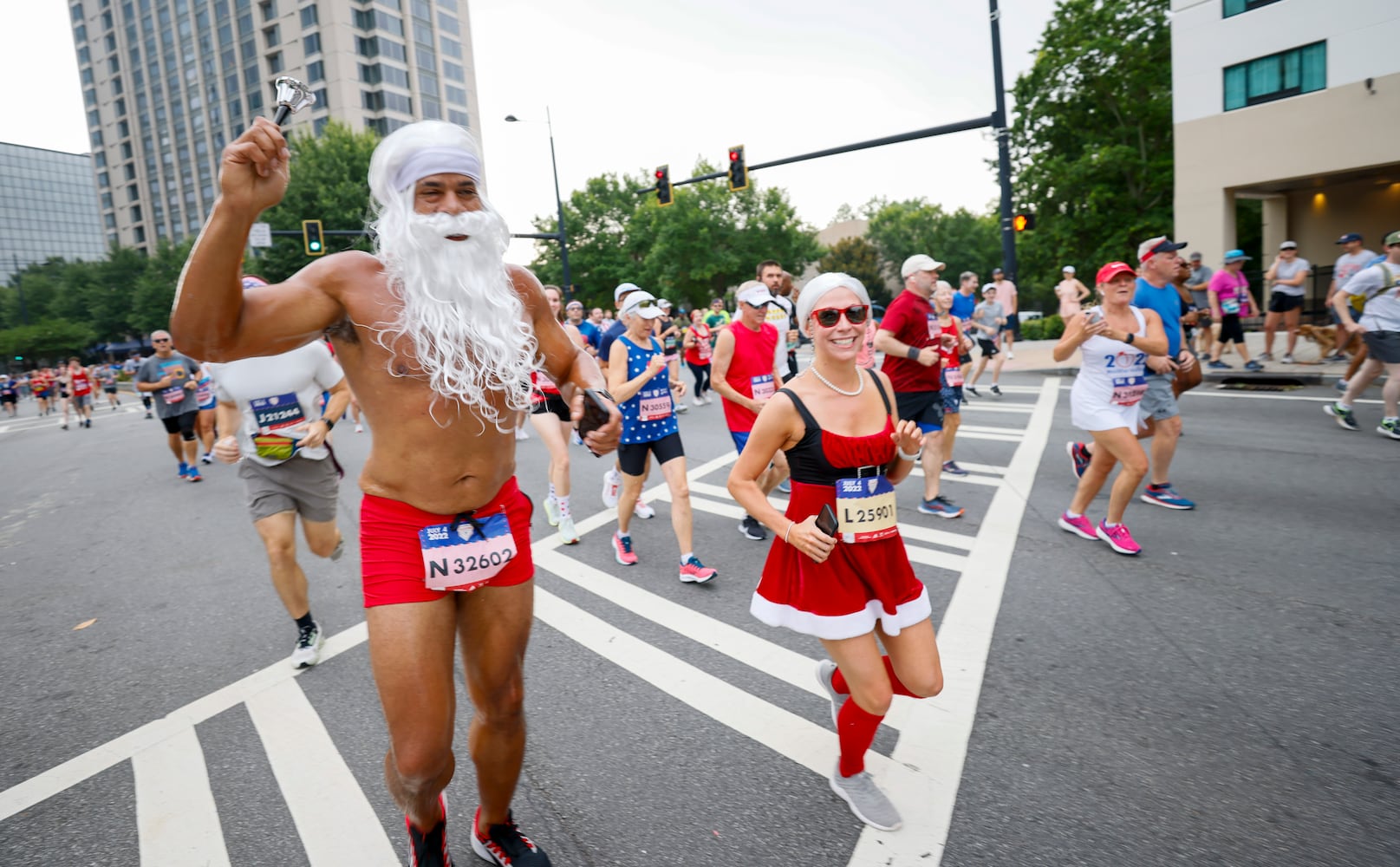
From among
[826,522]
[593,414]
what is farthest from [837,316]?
[593,414]

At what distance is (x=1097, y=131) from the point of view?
96.1 ft

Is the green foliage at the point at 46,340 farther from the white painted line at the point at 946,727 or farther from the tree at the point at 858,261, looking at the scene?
the white painted line at the point at 946,727

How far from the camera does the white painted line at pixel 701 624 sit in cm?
379

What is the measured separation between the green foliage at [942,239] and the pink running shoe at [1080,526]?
6528 cm

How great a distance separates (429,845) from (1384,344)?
951 cm

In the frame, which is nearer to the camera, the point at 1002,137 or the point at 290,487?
the point at 290,487

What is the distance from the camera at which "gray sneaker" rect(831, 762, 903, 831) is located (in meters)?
2.56

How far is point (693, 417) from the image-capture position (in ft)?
41.5

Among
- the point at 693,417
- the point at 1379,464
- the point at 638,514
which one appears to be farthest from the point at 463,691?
the point at 693,417

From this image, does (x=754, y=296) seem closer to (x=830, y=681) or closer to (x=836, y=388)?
(x=836, y=388)

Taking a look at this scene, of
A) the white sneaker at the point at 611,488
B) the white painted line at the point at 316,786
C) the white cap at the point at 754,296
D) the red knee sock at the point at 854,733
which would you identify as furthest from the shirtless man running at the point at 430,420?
the white sneaker at the point at 611,488

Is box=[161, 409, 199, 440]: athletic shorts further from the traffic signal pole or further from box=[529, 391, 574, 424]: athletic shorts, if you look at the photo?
the traffic signal pole

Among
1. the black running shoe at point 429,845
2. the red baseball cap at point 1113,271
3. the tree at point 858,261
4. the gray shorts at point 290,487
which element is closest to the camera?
the black running shoe at point 429,845

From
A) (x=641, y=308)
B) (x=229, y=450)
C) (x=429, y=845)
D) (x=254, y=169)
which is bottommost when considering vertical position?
(x=429, y=845)
